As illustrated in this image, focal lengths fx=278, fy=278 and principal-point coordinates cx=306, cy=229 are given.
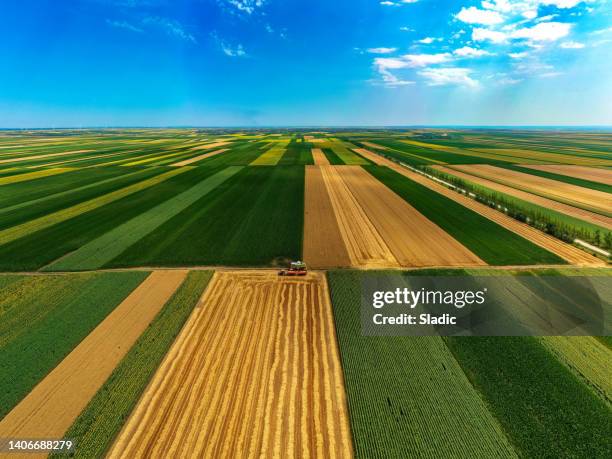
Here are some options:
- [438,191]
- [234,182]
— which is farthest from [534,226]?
[234,182]

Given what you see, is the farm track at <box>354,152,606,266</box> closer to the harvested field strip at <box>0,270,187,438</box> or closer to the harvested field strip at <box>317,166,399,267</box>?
the harvested field strip at <box>317,166,399,267</box>

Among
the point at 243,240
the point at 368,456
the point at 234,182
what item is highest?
the point at 234,182

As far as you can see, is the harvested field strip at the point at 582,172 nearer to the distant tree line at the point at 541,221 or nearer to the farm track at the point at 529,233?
the distant tree line at the point at 541,221

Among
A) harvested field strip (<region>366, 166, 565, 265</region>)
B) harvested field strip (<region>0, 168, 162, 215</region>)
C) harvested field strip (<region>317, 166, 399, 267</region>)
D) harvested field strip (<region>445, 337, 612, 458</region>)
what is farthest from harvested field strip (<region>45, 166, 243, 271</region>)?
harvested field strip (<region>366, 166, 565, 265</region>)

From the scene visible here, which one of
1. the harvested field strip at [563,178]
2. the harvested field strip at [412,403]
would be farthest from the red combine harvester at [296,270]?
the harvested field strip at [563,178]

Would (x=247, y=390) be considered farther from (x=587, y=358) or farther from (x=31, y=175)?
(x=31, y=175)

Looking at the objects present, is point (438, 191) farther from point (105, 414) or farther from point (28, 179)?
point (28, 179)

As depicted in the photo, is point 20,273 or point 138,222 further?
point 138,222

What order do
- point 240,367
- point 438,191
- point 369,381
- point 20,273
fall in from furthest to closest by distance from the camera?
point 438,191 → point 20,273 → point 240,367 → point 369,381
